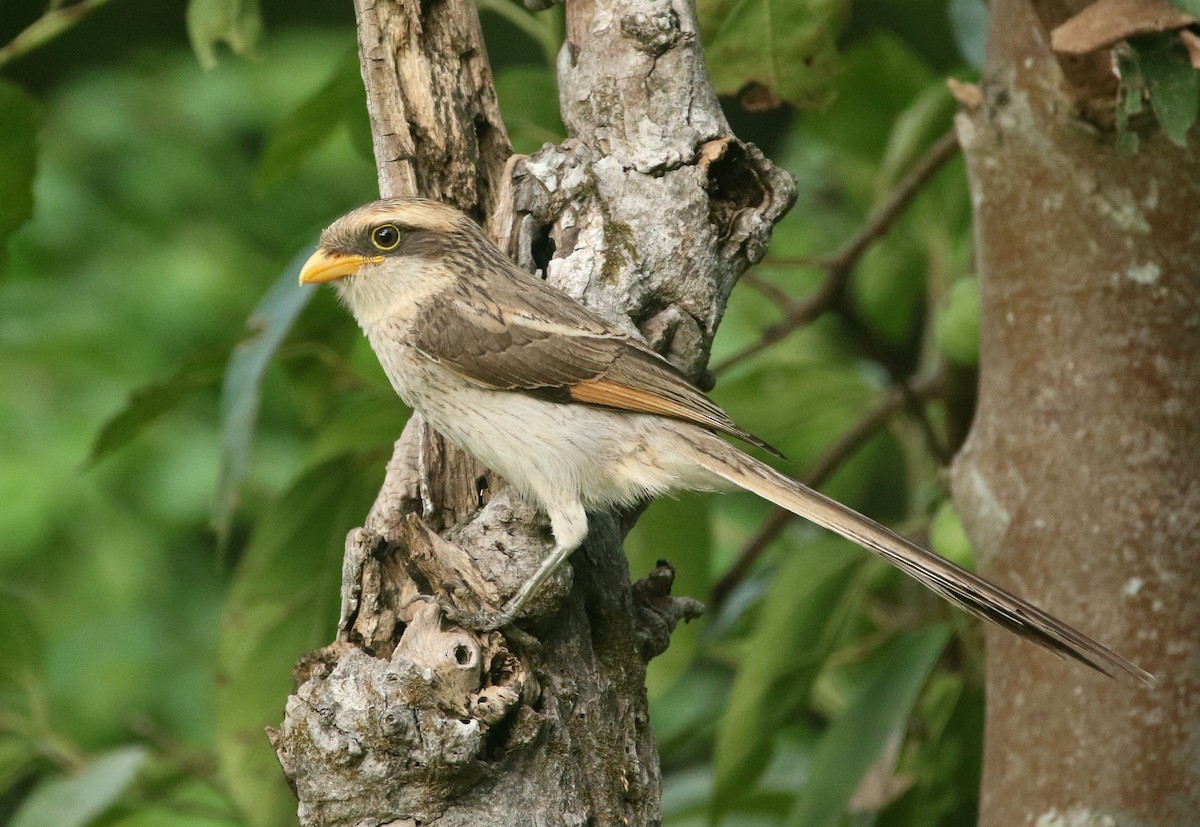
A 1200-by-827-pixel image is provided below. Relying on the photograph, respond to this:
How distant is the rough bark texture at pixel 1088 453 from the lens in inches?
139

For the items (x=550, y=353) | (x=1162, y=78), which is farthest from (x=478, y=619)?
(x=1162, y=78)

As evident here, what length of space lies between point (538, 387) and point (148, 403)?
1316mm

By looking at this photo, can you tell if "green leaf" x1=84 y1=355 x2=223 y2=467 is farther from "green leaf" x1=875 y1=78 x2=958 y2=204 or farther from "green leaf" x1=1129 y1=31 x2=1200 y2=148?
"green leaf" x1=1129 y1=31 x2=1200 y2=148

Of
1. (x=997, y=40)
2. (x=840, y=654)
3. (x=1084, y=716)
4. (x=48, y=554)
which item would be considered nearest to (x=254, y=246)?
(x=48, y=554)

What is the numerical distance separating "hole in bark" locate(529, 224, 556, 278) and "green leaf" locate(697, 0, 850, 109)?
746 mm

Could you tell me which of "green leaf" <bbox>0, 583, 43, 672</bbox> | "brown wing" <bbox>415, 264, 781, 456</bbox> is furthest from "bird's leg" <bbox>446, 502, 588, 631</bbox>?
"green leaf" <bbox>0, 583, 43, 672</bbox>

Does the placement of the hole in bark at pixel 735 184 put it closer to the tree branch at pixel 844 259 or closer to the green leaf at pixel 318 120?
the tree branch at pixel 844 259

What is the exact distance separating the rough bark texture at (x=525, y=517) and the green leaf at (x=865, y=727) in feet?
3.63

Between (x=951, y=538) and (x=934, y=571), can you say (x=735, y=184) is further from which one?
(x=951, y=538)

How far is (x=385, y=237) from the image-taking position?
378 cm

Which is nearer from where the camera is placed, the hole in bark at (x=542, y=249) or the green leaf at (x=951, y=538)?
the hole in bark at (x=542, y=249)

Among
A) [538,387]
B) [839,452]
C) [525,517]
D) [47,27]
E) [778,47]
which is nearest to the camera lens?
[525,517]

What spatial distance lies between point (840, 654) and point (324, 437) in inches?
74.8

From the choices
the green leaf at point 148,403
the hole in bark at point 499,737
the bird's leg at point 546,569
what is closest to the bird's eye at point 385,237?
the green leaf at point 148,403
